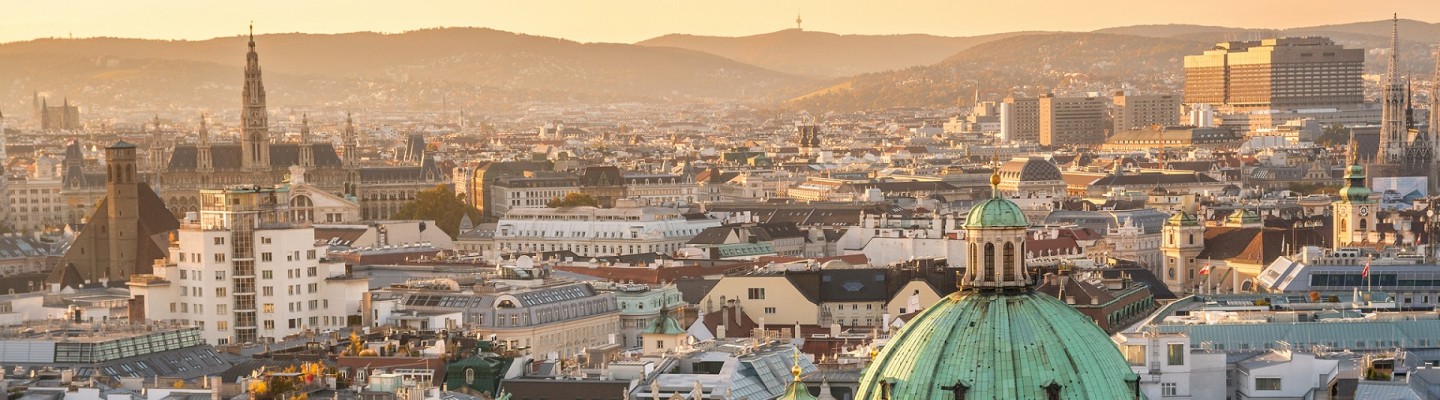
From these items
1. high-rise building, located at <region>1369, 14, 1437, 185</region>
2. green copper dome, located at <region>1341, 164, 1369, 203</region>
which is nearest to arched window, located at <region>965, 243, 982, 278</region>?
green copper dome, located at <region>1341, 164, 1369, 203</region>

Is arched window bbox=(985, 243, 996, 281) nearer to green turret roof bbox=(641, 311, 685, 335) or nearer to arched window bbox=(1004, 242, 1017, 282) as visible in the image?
arched window bbox=(1004, 242, 1017, 282)

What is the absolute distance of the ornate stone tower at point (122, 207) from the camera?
388 feet

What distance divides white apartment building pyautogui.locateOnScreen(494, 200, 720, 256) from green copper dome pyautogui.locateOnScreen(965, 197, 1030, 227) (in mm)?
93878

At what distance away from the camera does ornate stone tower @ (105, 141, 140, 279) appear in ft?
388

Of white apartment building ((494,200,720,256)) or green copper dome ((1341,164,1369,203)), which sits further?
white apartment building ((494,200,720,256))

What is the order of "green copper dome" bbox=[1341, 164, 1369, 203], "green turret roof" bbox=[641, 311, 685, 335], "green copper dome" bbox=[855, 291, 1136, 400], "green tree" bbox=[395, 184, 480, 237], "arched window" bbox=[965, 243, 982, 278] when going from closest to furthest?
"green copper dome" bbox=[855, 291, 1136, 400]
"arched window" bbox=[965, 243, 982, 278]
"green turret roof" bbox=[641, 311, 685, 335]
"green copper dome" bbox=[1341, 164, 1369, 203]
"green tree" bbox=[395, 184, 480, 237]

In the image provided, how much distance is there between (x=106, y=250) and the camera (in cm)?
11881

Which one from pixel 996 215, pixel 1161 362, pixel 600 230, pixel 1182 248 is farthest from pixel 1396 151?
pixel 996 215

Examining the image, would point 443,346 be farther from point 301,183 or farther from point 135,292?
point 301,183

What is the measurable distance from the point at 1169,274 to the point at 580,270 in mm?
25591

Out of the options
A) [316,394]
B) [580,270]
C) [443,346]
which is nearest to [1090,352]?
[316,394]

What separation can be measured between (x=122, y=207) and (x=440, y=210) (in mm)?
61104

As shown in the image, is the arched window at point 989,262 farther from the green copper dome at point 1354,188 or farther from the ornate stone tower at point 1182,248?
the ornate stone tower at point 1182,248

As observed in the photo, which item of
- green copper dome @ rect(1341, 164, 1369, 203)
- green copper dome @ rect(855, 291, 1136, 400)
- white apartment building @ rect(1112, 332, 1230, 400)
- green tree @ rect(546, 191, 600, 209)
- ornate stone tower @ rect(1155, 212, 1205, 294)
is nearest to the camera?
green copper dome @ rect(855, 291, 1136, 400)
